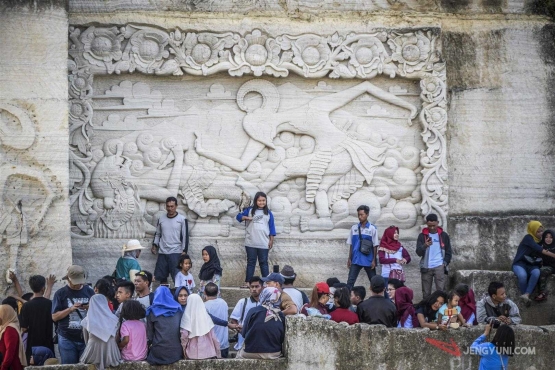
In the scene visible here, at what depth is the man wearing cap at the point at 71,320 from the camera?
14984 mm

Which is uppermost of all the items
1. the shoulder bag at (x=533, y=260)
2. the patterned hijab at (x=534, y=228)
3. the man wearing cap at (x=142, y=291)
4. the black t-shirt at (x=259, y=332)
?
the patterned hijab at (x=534, y=228)

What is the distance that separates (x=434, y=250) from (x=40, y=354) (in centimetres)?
634

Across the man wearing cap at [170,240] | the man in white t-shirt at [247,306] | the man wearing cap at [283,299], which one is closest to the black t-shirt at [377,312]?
the man wearing cap at [283,299]

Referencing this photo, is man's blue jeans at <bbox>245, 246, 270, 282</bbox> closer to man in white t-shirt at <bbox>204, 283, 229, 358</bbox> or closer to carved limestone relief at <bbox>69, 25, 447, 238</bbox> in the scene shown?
carved limestone relief at <bbox>69, 25, 447, 238</bbox>

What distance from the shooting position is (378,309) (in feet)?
50.7

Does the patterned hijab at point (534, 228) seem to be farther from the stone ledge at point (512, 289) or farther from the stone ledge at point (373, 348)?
the stone ledge at point (373, 348)

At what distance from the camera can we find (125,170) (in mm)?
19312

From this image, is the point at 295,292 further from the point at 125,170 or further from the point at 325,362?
the point at 125,170

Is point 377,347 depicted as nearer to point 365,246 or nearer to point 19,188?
point 365,246

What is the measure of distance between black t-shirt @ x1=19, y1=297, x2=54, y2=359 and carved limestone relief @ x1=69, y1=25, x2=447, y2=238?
4142mm

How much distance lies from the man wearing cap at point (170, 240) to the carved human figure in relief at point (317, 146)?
1.23 metres

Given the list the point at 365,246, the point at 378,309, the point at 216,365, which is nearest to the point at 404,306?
the point at 378,309

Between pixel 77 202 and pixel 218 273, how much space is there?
299 centimetres

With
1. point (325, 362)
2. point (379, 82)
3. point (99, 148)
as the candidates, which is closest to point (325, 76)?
point (379, 82)
